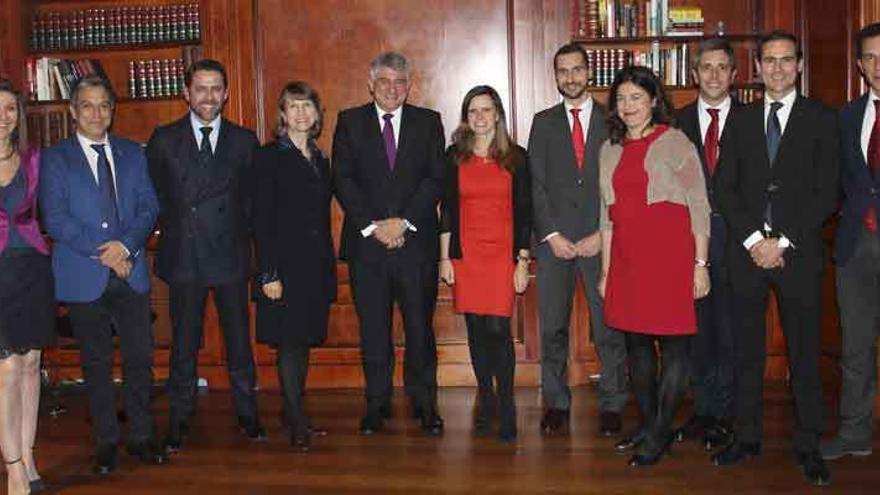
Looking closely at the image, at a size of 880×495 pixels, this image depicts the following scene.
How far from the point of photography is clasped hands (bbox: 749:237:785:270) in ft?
13.4

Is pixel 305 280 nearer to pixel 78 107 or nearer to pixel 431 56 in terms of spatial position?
pixel 78 107

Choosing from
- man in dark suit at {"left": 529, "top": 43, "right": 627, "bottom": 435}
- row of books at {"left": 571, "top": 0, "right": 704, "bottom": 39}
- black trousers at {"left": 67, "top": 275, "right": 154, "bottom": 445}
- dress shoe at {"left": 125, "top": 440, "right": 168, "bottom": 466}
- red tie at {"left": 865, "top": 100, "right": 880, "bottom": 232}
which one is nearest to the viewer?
red tie at {"left": 865, "top": 100, "right": 880, "bottom": 232}

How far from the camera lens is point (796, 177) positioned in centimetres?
415

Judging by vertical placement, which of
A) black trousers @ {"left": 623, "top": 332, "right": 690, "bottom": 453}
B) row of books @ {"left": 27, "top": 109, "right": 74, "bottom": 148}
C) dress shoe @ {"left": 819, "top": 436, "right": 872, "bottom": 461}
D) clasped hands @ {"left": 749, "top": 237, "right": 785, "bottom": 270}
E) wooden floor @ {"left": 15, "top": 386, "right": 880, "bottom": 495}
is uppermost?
row of books @ {"left": 27, "top": 109, "right": 74, "bottom": 148}

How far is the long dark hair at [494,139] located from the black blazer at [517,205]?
3cm

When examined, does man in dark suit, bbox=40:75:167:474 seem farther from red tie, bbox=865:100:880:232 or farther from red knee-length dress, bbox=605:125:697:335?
Result: red tie, bbox=865:100:880:232

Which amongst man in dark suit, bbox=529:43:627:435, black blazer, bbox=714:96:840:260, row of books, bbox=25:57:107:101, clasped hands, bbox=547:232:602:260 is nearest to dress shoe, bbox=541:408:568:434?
man in dark suit, bbox=529:43:627:435

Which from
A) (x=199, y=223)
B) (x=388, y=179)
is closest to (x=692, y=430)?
(x=388, y=179)

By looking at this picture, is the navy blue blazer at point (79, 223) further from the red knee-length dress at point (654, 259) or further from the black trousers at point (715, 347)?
the black trousers at point (715, 347)

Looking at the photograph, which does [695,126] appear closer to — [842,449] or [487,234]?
[487,234]

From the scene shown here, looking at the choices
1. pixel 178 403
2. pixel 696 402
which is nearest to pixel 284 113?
pixel 178 403

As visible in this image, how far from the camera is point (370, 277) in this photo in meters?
4.94

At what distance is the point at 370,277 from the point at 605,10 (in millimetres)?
2343

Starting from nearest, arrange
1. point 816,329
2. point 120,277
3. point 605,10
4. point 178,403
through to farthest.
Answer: point 816,329, point 120,277, point 178,403, point 605,10
